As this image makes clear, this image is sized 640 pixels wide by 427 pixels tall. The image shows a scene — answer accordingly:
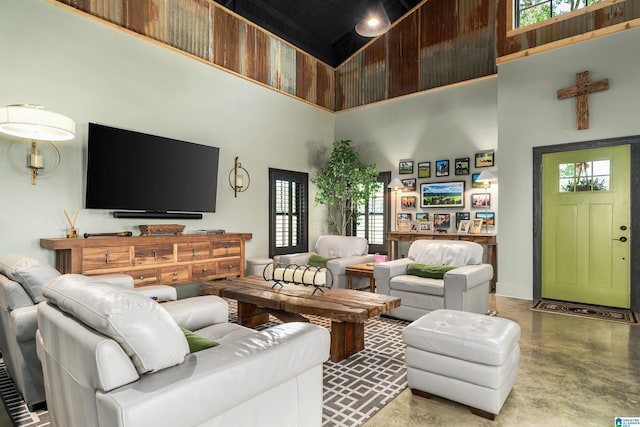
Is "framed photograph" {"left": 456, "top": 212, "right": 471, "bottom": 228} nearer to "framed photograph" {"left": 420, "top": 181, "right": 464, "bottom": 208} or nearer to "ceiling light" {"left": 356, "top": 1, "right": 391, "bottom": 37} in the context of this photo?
"framed photograph" {"left": 420, "top": 181, "right": 464, "bottom": 208}

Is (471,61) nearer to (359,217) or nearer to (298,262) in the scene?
(359,217)

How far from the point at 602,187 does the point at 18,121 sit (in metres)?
6.34

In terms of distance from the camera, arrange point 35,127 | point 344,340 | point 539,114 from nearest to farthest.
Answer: point 344,340 → point 35,127 → point 539,114

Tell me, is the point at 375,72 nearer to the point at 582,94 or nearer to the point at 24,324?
the point at 582,94

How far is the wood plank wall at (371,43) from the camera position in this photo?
4.82m

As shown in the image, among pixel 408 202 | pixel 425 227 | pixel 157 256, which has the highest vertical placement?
pixel 408 202

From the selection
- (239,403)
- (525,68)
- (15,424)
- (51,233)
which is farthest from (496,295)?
(51,233)

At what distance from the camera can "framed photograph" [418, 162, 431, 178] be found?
6.69 m

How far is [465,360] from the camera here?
2184 mm

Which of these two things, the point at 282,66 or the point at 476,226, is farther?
the point at 282,66

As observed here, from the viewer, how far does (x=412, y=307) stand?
13.1ft

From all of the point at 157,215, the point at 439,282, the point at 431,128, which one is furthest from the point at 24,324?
the point at 431,128

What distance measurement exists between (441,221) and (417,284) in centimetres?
285

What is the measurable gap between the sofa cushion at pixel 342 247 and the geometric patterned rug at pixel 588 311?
7.90 feet
